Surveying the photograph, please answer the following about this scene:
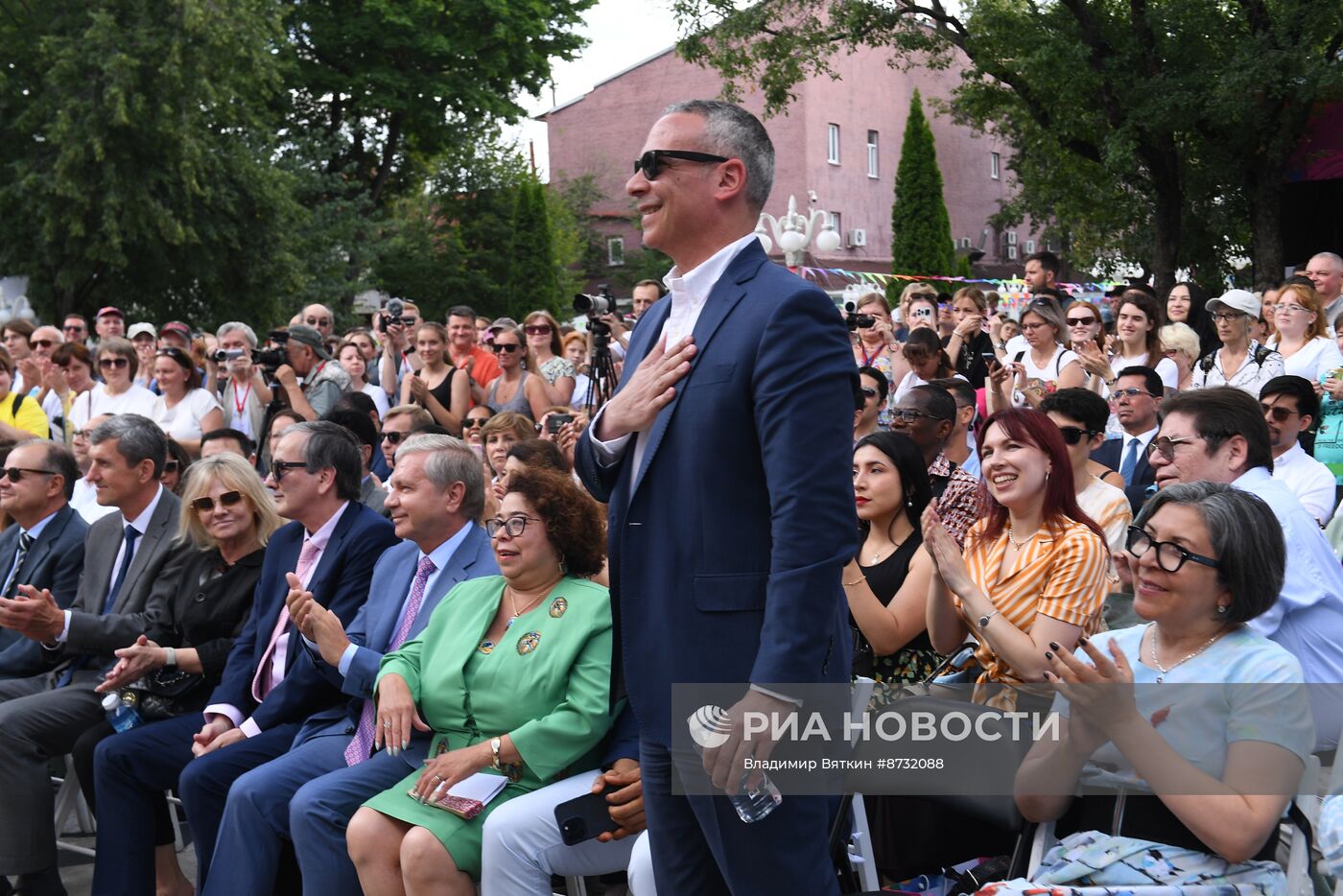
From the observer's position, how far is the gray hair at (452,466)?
14.2 feet

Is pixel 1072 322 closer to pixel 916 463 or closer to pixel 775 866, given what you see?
pixel 916 463

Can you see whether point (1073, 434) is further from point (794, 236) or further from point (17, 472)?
point (794, 236)

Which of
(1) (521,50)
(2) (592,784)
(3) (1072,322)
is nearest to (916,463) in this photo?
(2) (592,784)

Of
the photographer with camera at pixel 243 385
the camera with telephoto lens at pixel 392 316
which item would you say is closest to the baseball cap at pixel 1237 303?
the camera with telephoto lens at pixel 392 316

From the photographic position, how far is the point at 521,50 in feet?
97.9

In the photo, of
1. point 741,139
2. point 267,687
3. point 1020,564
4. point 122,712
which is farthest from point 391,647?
point 741,139

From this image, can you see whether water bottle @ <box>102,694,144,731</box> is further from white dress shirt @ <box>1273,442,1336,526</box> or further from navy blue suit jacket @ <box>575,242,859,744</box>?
white dress shirt @ <box>1273,442,1336,526</box>

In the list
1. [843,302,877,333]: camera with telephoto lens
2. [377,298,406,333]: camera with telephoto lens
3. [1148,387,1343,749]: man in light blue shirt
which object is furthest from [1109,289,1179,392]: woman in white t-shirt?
[377,298,406,333]: camera with telephoto lens

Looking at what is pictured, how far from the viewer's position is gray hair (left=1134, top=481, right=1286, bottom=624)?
2.76m

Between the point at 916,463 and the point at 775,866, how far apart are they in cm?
222

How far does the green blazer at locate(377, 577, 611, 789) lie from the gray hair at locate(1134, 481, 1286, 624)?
1537 mm

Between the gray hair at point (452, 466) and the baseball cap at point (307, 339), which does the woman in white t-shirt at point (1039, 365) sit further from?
the baseball cap at point (307, 339)

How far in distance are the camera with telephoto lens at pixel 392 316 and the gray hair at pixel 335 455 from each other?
4.32 metres

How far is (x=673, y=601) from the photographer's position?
2.32 metres
